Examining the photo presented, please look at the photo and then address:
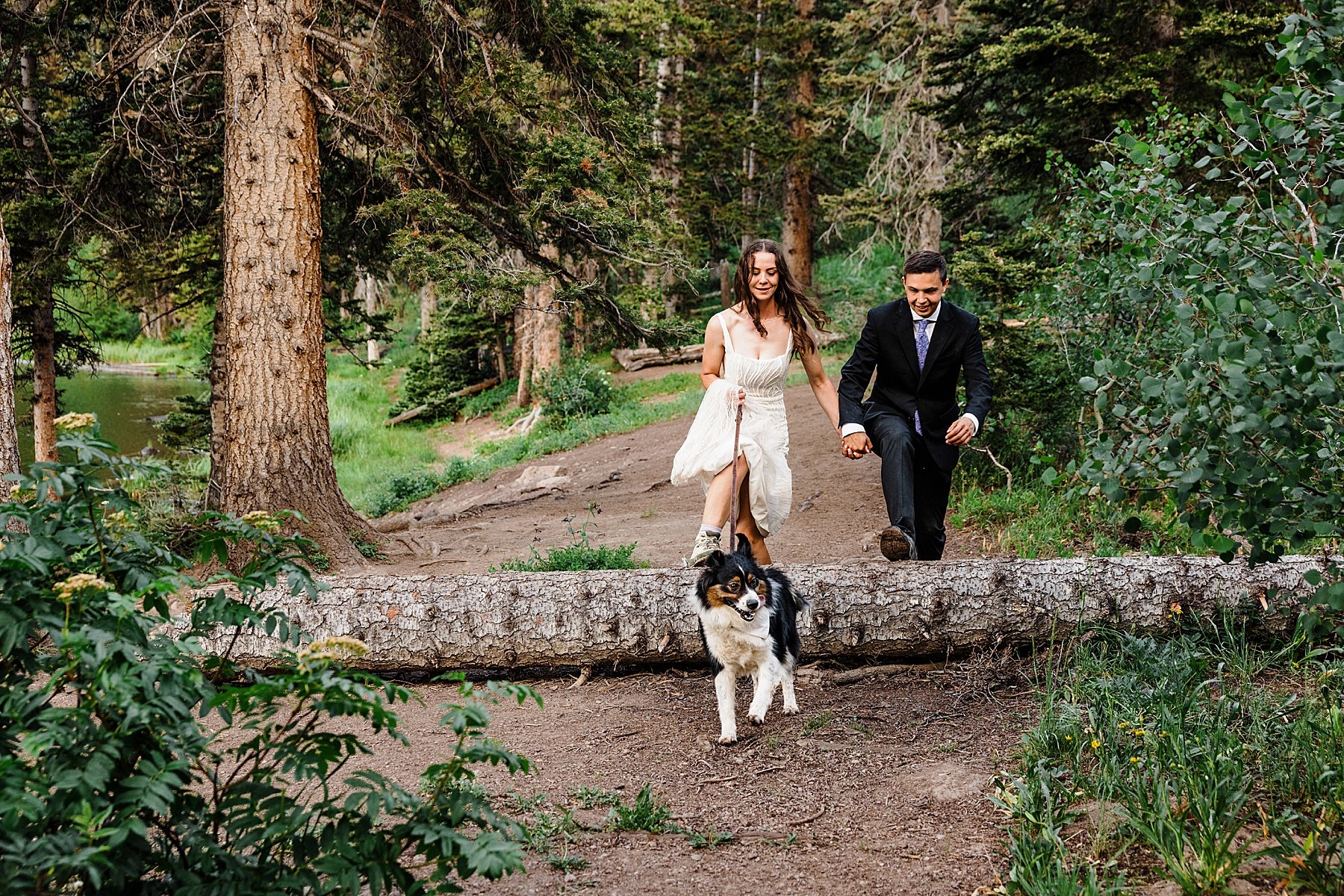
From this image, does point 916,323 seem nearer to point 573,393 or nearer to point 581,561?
point 581,561

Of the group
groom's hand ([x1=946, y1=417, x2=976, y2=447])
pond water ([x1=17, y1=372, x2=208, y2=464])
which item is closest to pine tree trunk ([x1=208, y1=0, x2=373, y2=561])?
groom's hand ([x1=946, y1=417, x2=976, y2=447])

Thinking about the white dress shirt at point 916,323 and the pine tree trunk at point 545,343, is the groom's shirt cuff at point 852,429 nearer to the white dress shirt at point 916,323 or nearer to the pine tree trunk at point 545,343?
the white dress shirt at point 916,323

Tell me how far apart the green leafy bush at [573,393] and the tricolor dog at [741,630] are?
46.8ft

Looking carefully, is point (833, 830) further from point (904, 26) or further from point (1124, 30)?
point (904, 26)

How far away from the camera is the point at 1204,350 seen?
2994 millimetres

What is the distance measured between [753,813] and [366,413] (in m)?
23.0

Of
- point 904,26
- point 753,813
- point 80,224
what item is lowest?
point 753,813

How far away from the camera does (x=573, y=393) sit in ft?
64.3

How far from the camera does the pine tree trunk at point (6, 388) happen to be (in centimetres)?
678

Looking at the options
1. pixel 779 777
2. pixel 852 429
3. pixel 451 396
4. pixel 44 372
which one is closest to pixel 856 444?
pixel 852 429

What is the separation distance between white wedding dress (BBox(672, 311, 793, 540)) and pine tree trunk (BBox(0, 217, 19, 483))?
16.0ft

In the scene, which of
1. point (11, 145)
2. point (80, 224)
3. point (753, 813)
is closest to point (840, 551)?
point (753, 813)

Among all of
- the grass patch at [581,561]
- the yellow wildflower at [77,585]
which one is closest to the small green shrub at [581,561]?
the grass patch at [581,561]

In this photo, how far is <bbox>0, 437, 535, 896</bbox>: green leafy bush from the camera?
216 cm
